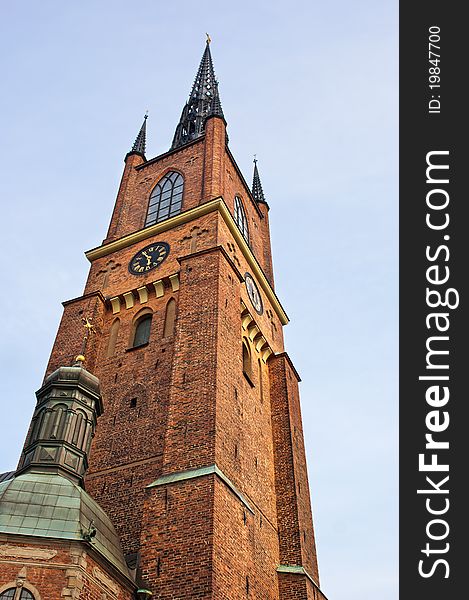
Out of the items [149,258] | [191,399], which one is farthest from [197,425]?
[149,258]

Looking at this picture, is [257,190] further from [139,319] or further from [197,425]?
[197,425]

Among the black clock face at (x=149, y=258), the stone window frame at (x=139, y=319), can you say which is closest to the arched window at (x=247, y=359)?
the stone window frame at (x=139, y=319)

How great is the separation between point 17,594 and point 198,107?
101 feet

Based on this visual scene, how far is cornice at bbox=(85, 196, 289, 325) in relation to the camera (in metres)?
22.6

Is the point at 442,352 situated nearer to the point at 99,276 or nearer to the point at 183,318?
the point at 183,318

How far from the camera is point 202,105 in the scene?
36906mm

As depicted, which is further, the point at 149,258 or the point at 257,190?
the point at 257,190

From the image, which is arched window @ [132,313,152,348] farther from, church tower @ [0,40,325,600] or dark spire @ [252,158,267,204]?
dark spire @ [252,158,267,204]

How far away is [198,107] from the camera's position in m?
36.8

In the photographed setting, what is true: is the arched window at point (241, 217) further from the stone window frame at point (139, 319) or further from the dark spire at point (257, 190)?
the stone window frame at point (139, 319)

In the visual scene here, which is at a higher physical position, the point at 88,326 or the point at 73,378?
the point at 88,326

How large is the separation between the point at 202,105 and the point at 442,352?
2971 centimetres

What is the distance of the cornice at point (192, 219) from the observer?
890 inches

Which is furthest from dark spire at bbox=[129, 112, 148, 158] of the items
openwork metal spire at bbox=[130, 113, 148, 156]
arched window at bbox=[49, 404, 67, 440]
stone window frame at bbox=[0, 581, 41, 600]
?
stone window frame at bbox=[0, 581, 41, 600]
